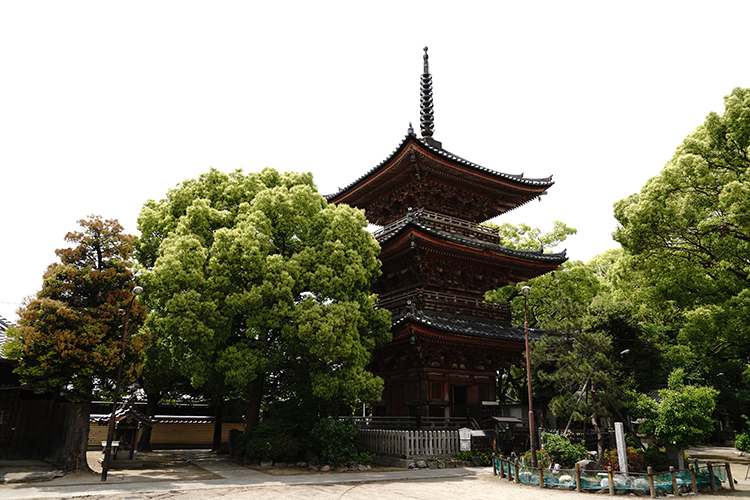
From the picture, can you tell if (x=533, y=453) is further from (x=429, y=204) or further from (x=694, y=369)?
(x=694, y=369)

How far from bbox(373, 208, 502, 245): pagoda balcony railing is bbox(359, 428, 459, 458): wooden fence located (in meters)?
9.36

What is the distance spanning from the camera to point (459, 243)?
874 inches

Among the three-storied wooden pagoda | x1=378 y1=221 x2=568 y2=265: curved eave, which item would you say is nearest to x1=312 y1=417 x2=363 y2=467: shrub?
the three-storied wooden pagoda

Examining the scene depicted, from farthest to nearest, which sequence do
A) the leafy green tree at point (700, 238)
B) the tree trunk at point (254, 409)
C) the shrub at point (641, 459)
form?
the tree trunk at point (254, 409), the leafy green tree at point (700, 238), the shrub at point (641, 459)

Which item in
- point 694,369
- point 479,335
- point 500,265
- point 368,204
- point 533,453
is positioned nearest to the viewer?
point 533,453

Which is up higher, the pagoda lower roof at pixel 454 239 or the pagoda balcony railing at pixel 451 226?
the pagoda balcony railing at pixel 451 226

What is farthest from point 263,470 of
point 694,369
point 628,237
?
point 694,369

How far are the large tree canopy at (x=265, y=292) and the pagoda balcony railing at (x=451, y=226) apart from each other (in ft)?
13.4

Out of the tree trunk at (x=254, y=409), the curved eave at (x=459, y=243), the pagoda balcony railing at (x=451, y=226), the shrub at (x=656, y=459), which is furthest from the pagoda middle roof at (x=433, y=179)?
the shrub at (x=656, y=459)

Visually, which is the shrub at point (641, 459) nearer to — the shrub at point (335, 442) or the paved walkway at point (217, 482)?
the paved walkway at point (217, 482)

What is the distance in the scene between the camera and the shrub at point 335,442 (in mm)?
17641

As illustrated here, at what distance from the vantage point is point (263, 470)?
56.3 feet

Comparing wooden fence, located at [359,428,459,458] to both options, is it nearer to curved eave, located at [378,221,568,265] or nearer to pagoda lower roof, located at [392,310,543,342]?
pagoda lower roof, located at [392,310,543,342]

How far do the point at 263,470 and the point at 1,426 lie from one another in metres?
9.54
